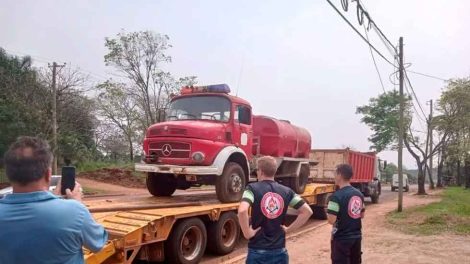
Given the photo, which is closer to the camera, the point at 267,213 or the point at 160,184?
the point at 267,213

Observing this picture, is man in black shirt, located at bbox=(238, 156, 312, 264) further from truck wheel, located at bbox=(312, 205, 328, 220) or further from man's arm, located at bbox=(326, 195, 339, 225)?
truck wheel, located at bbox=(312, 205, 328, 220)

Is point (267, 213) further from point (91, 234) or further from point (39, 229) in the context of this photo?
point (39, 229)

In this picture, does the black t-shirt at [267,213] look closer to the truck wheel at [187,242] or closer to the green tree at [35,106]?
the truck wheel at [187,242]

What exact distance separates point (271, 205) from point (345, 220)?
150cm

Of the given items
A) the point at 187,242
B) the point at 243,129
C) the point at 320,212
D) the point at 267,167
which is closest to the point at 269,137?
the point at 243,129

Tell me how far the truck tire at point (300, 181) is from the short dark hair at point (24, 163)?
11166 millimetres

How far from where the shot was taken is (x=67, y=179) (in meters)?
3.35

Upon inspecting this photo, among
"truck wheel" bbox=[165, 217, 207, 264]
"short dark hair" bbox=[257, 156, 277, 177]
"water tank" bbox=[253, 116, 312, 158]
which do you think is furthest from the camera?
"water tank" bbox=[253, 116, 312, 158]

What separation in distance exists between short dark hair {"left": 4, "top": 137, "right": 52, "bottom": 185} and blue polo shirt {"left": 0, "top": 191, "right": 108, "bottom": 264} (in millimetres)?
101

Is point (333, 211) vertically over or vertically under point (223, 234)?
over

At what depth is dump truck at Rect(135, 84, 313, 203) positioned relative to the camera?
379 inches

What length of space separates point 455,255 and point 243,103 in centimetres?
558

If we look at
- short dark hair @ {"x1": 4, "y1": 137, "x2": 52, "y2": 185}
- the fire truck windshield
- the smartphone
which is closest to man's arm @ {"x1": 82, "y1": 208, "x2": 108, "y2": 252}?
short dark hair @ {"x1": 4, "y1": 137, "x2": 52, "y2": 185}

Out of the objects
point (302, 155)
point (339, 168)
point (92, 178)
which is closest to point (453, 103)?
point (302, 155)
